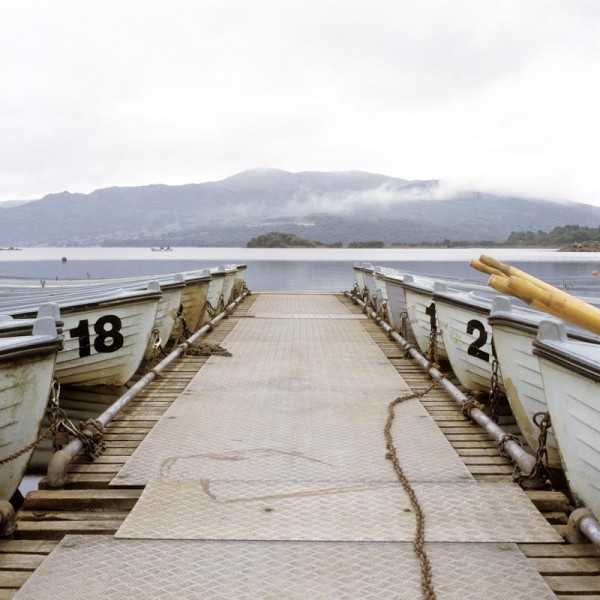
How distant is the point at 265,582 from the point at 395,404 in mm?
3906

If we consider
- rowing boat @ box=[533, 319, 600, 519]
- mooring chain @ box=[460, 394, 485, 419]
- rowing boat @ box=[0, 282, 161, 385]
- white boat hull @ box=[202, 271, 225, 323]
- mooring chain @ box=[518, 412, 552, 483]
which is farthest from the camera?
white boat hull @ box=[202, 271, 225, 323]

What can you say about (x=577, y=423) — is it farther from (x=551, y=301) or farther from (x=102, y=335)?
(x=102, y=335)

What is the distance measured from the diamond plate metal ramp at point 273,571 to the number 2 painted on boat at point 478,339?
411 cm

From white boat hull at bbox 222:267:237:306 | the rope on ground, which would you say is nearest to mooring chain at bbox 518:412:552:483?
the rope on ground

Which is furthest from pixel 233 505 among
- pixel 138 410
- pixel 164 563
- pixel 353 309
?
pixel 353 309

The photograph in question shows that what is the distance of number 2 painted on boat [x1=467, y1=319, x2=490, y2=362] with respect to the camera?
302 inches

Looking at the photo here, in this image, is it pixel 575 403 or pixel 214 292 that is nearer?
pixel 575 403

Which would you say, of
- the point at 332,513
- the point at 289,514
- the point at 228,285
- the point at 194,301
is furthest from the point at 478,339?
the point at 228,285

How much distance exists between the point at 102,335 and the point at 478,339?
16.4 ft

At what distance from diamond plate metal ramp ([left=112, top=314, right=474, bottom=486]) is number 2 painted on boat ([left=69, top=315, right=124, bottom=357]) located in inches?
50.7

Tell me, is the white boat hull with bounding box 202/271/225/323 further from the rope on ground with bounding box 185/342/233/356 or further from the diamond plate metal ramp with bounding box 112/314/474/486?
the diamond plate metal ramp with bounding box 112/314/474/486

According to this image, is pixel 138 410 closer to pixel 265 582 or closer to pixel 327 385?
pixel 327 385

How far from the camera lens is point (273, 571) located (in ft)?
11.6

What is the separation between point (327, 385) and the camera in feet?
26.4
